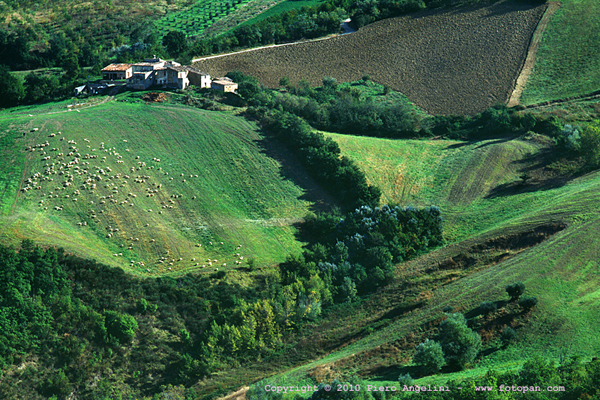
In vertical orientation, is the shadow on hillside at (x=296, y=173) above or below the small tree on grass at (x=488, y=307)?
above

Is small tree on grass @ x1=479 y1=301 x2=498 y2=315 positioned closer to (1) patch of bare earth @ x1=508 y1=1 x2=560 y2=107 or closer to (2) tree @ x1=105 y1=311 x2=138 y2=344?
(2) tree @ x1=105 y1=311 x2=138 y2=344

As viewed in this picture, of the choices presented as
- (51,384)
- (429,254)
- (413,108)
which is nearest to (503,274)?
(429,254)

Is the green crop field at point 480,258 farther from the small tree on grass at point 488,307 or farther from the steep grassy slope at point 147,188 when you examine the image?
the steep grassy slope at point 147,188

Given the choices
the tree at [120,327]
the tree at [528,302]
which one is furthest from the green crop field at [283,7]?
the tree at [528,302]

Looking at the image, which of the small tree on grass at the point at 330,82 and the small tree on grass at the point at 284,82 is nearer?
the small tree on grass at the point at 284,82

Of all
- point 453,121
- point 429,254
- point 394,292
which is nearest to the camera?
point 394,292

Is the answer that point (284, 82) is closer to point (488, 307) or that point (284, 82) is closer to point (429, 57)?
point (429, 57)

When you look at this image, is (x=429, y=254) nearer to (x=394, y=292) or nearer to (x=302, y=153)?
(x=394, y=292)
